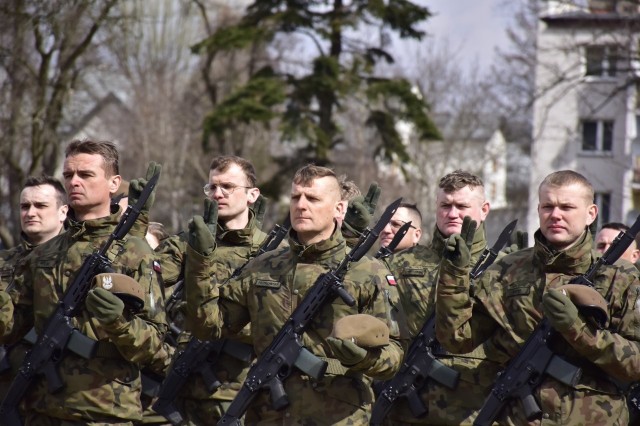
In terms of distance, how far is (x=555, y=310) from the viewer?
603cm

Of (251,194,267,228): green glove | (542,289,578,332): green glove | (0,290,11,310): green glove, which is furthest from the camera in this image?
(251,194,267,228): green glove

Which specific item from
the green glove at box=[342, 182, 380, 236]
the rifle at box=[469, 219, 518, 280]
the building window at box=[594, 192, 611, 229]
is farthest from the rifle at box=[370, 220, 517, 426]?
the building window at box=[594, 192, 611, 229]

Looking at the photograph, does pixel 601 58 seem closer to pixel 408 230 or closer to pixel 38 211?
pixel 408 230

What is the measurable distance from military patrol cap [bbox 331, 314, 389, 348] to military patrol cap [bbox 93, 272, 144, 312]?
1.13m

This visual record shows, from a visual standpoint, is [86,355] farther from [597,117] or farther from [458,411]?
[597,117]

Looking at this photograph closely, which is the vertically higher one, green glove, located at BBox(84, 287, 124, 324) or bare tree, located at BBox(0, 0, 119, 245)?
bare tree, located at BBox(0, 0, 119, 245)

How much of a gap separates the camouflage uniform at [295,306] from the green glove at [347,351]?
24 cm

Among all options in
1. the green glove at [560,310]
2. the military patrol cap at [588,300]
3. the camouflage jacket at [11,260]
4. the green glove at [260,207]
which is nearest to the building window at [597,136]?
the green glove at [260,207]

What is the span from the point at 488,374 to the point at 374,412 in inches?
34.9

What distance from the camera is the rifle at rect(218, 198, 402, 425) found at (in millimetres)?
6496

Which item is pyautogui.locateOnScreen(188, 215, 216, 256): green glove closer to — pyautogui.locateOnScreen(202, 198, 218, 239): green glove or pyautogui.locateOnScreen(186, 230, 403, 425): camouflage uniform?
pyautogui.locateOnScreen(186, 230, 403, 425): camouflage uniform

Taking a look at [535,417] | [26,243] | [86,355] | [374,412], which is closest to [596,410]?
[535,417]

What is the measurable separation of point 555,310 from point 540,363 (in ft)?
1.60

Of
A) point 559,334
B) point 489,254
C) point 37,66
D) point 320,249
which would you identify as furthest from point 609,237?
point 37,66
